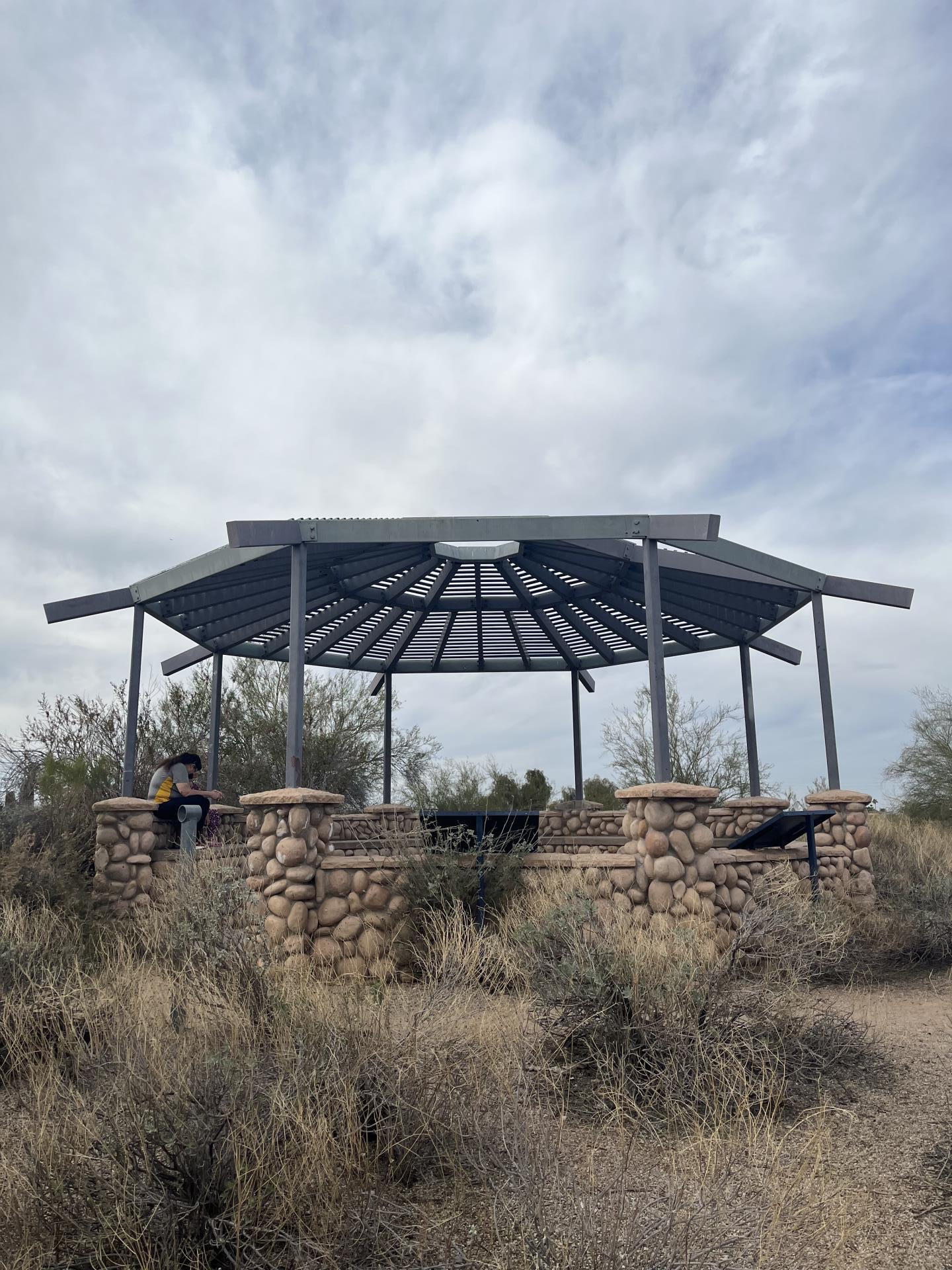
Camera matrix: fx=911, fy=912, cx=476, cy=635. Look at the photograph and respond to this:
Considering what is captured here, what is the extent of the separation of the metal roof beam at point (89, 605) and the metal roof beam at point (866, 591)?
8735 millimetres

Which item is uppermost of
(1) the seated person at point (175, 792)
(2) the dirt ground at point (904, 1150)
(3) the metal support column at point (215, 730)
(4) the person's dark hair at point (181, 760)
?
(3) the metal support column at point (215, 730)

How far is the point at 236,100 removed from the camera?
7.51 m

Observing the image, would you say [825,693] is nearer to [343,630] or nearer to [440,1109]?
[343,630]

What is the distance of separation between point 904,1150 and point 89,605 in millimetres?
10161

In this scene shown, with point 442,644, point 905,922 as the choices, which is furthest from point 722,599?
point 905,922

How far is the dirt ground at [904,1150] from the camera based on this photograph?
10.5ft

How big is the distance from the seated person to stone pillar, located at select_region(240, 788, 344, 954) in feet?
6.77

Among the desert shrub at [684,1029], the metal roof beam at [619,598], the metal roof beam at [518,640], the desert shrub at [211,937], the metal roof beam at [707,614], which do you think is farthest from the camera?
the metal roof beam at [518,640]

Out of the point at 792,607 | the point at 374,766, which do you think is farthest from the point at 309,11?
the point at 374,766

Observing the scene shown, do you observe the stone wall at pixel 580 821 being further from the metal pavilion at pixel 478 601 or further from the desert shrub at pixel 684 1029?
the desert shrub at pixel 684 1029

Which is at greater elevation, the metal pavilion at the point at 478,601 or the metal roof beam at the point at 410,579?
the metal roof beam at the point at 410,579

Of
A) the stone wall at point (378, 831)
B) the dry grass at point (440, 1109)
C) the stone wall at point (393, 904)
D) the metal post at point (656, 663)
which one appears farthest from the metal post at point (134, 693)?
the metal post at point (656, 663)

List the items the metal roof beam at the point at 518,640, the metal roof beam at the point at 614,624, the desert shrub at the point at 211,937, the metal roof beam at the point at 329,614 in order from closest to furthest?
the desert shrub at the point at 211,937
the metal roof beam at the point at 329,614
the metal roof beam at the point at 614,624
the metal roof beam at the point at 518,640

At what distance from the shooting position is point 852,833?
1089 centimetres
